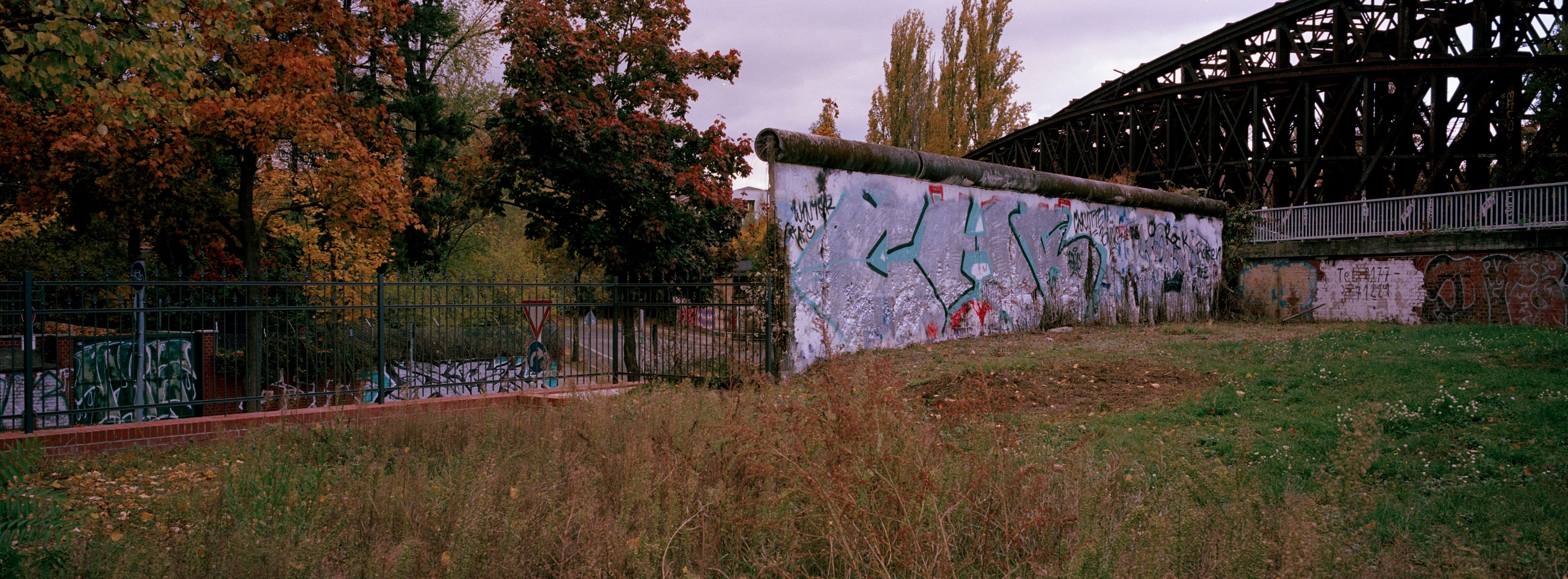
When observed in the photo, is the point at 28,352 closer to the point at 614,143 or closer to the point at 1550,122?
the point at 614,143

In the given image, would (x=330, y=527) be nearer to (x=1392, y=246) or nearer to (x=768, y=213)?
(x=768, y=213)

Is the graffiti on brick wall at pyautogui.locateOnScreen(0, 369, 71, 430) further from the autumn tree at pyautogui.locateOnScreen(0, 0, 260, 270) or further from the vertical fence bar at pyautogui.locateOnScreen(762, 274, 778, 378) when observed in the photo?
the vertical fence bar at pyautogui.locateOnScreen(762, 274, 778, 378)

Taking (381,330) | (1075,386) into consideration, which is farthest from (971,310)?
(381,330)

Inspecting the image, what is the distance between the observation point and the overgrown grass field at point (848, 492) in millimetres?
2934

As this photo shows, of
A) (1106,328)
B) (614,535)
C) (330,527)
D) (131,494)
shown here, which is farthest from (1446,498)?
(1106,328)

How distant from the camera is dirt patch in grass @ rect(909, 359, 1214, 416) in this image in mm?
6961

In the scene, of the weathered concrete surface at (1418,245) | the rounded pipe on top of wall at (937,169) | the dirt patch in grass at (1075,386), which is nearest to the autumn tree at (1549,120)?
the weathered concrete surface at (1418,245)

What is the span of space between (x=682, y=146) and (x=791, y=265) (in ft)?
16.6

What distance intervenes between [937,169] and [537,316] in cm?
587

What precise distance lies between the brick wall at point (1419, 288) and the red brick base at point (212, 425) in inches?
739

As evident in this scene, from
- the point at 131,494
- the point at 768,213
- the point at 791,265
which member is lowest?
the point at 131,494

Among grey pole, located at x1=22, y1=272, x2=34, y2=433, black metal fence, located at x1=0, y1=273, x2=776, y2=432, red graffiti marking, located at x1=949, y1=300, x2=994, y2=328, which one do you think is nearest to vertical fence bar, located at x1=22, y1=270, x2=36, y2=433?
grey pole, located at x1=22, y1=272, x2=34, y2=433

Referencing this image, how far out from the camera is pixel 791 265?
902 centimetres

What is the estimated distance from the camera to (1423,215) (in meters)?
18.6
